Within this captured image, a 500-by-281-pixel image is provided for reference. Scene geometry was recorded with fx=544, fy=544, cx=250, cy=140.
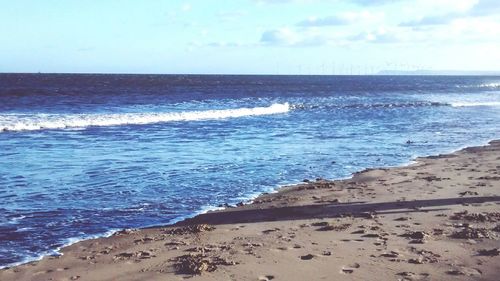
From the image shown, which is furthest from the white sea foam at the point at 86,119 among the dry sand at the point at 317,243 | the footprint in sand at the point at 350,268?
the footprint in sand at the point at 350,268

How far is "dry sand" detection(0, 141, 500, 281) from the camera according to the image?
6.55 meters

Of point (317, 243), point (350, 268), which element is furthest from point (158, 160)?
point (350, 268)

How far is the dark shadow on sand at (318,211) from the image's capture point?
30.7 feet

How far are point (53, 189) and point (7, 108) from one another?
2743 centimetres

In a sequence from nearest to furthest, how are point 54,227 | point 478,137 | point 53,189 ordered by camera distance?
point 54,227 → point 53,189 → point 478,137

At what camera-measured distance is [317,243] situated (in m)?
7.78

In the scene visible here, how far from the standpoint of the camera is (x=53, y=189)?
1133cm

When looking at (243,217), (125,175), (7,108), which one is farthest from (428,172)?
(7,108)

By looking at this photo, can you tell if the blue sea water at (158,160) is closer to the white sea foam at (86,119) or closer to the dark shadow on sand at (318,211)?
the white sea foam at (86,119)

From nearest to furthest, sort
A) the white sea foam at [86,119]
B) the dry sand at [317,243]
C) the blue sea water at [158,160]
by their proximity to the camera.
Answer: the dry sand at [317,243]
the blue sea water at [158,160]
the white sea foam at [86,119]

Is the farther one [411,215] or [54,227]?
[411,215]

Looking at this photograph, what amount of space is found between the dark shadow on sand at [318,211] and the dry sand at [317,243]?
0.02 meters

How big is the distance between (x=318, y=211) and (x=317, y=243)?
7.07 ft

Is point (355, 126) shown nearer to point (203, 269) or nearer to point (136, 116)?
point (136, 116)
